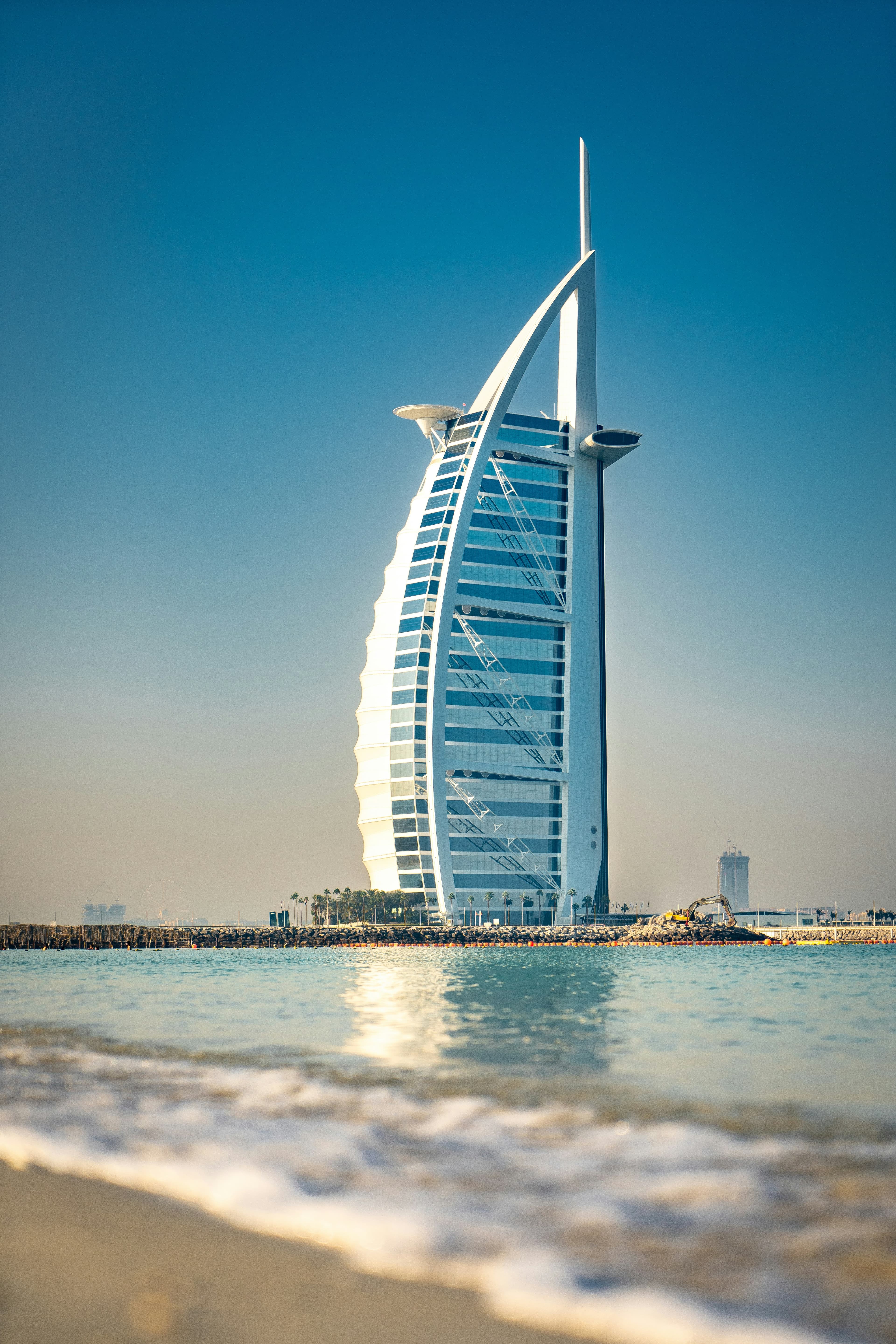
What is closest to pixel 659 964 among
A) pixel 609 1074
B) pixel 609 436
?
pixel 609 1074

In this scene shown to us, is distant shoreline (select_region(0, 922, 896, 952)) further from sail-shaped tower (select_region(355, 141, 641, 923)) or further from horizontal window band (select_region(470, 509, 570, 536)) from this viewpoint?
horizontal window band (select_region(470, 509, 570, 536))

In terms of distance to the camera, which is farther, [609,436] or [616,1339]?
[609,436]

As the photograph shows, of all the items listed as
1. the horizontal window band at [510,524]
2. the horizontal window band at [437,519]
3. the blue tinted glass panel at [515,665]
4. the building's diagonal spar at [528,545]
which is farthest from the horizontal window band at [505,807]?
the horizontal window band at [510,524]

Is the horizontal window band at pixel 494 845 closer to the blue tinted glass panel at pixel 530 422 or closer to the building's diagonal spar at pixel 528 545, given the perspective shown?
the building's diagonal spar at pixel 528 545

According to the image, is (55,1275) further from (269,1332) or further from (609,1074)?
(609,1074)

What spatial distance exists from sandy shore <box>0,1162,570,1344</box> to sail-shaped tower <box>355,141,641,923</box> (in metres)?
106

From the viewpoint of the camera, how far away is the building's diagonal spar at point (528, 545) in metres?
125

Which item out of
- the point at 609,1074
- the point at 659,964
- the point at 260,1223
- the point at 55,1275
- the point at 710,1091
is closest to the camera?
the point at 55,1275

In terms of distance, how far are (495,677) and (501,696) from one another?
215cm

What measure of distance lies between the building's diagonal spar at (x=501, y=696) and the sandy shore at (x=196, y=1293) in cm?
11138

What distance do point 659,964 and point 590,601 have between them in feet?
235

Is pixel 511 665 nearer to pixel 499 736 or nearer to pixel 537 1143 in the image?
pixel 499 736

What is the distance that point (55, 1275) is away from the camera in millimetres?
7234

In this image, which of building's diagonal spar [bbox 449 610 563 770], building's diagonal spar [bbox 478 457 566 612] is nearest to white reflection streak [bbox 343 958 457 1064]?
building's diagonal spar [bbox 449 610 563 770]
